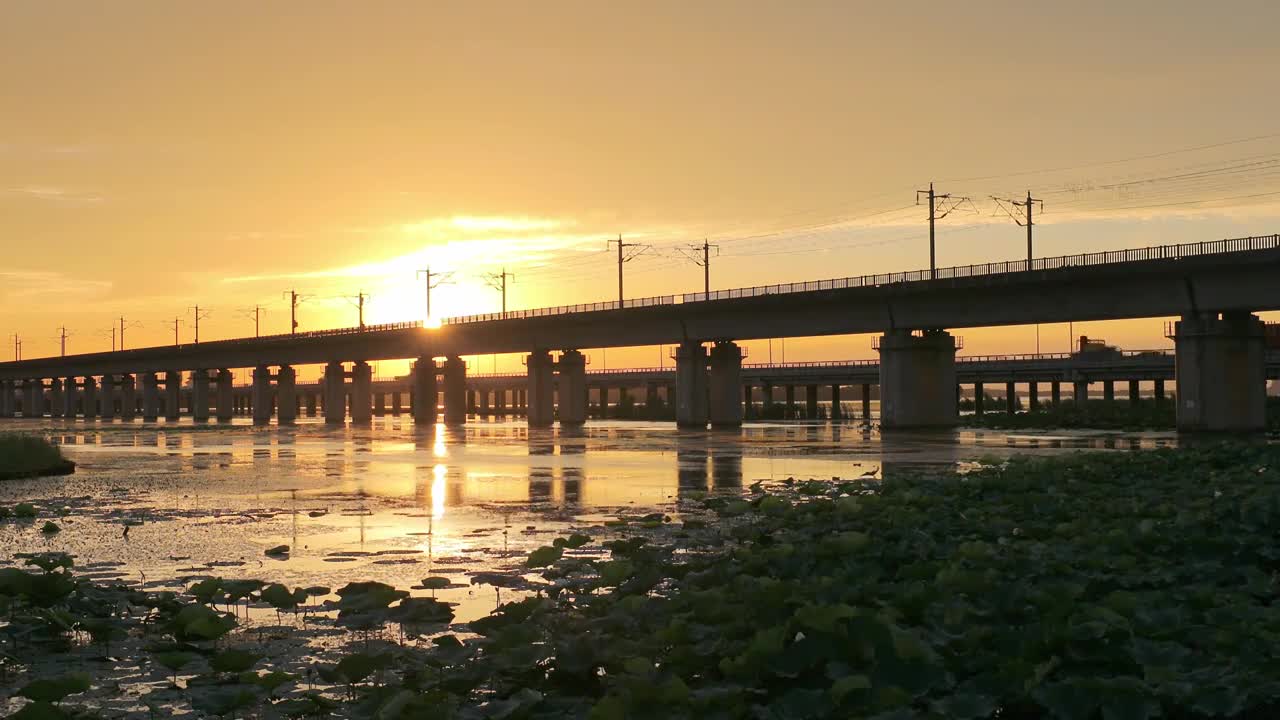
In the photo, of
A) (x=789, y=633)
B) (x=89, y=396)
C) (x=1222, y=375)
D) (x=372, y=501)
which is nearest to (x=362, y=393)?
(x=89, y=396)

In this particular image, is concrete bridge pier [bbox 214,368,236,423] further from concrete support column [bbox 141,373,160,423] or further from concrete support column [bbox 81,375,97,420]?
concrete support column [bbox 81,375,97,420]

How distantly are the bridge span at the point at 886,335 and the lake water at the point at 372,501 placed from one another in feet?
45.3

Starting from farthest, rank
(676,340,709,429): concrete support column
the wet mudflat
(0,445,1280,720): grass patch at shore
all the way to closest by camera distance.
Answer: (676,340,709,429): concrete support column → the wet mudflat → (0,445,1280,720): grass patch at shore

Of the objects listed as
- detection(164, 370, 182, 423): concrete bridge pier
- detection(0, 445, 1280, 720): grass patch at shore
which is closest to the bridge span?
detection(164, 370, 182, 423): concrete bridge pier

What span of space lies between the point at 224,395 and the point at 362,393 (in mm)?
27231

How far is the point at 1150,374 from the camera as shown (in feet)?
459

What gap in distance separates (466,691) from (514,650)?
1.84 feet

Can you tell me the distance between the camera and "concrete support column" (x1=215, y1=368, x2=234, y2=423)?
5669 inches

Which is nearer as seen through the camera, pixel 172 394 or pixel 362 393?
pixel 362 393

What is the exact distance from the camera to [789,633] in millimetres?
7656

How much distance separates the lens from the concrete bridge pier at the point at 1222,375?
58250 mm

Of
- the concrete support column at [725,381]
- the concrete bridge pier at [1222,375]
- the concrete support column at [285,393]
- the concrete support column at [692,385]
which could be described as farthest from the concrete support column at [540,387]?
the concrete bridge pier at [1222,375]

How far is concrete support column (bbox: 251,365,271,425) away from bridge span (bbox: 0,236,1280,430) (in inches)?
9.6

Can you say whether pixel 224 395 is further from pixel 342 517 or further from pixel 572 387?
pixel 342 517
